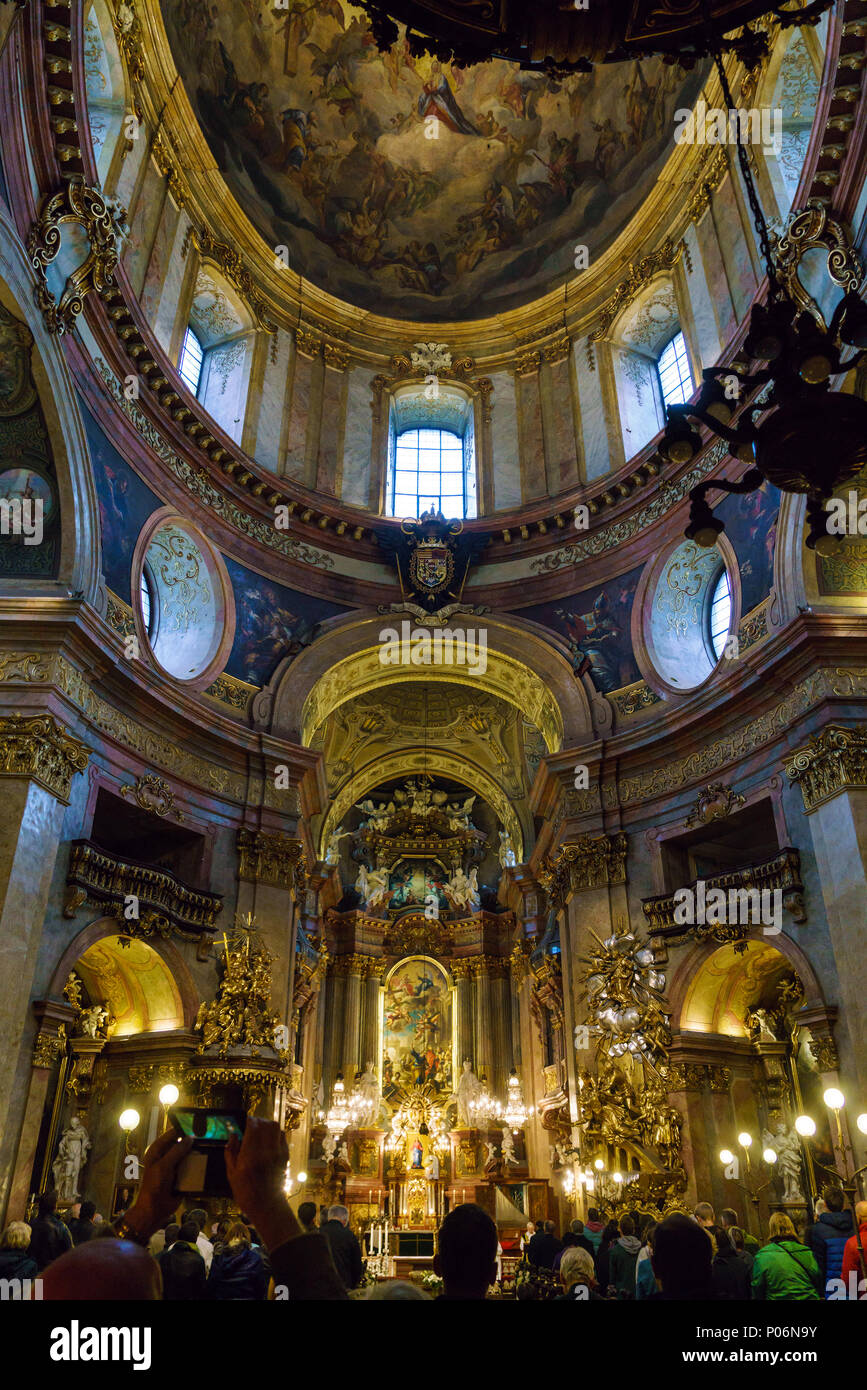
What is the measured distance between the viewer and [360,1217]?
2305cm

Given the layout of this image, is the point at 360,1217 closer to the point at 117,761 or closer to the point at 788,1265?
the point at 117,761

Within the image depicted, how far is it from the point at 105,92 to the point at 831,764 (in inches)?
675

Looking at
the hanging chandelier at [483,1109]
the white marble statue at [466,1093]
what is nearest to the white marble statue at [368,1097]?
the white marble statue at [466,1093]

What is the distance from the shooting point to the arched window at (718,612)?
1702 cm

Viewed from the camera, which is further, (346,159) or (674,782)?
(346,159)

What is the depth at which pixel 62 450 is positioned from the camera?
1366cm

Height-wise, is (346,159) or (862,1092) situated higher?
(346,159)

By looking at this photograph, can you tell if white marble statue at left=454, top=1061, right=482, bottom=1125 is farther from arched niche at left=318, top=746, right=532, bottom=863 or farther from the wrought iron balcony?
the wrought iron balcony

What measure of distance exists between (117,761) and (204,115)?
15.4 meters

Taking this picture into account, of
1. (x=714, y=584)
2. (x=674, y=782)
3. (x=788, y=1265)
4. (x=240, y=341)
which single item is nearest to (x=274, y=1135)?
(x=788, y=1265)

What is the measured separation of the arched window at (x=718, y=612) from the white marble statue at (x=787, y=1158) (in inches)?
310

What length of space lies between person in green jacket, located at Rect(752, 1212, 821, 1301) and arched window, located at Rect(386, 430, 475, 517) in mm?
18479

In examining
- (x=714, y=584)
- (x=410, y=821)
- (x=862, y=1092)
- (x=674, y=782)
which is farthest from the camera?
(x=410, y=821)

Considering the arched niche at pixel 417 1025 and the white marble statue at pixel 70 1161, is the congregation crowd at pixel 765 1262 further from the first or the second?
the arched niche at pixel 417 1025
